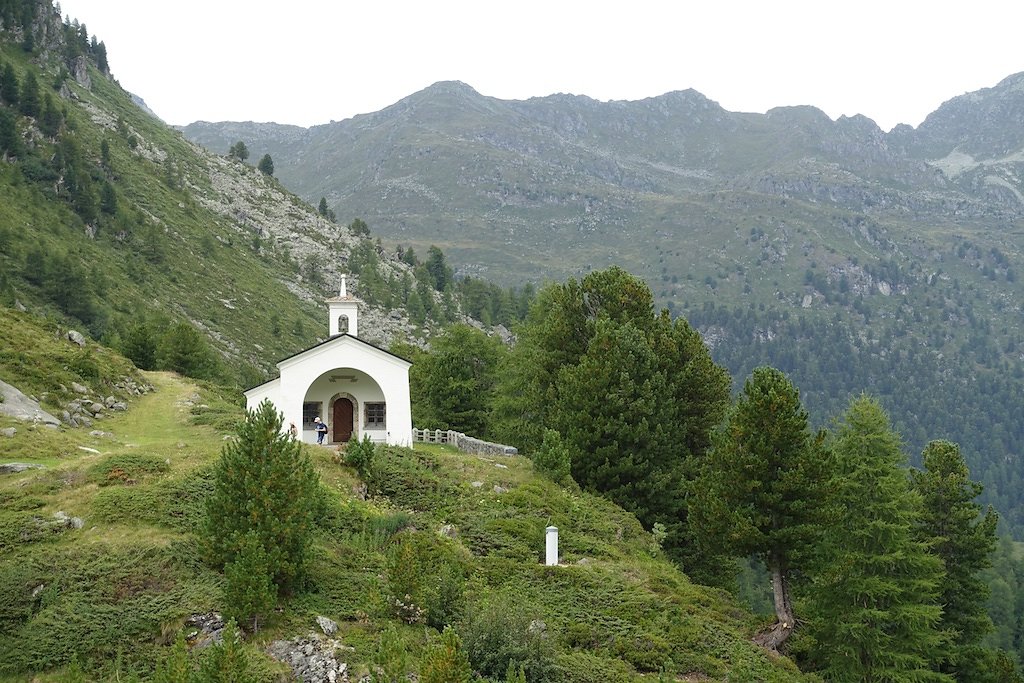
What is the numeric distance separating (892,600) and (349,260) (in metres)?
117

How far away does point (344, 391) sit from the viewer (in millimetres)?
38969

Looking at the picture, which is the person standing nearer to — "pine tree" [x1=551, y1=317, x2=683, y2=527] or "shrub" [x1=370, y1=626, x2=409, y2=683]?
"pine tree" [x1=551, y1=317, x2=683, y2=527]

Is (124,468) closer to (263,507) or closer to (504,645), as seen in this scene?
(263,507)

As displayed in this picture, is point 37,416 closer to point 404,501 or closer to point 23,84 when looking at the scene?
point 404,501

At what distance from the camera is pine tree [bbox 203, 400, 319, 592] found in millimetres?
19266

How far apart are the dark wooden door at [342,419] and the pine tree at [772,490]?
57.8 feet

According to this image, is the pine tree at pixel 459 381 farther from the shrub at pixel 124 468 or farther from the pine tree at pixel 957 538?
the shrub at pixel 124 468

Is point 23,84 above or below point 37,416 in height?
above

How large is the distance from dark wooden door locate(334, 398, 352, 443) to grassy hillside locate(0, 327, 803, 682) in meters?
7.25

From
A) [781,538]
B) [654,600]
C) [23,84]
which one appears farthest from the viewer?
[23,84]

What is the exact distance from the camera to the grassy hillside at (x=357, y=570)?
1820cm

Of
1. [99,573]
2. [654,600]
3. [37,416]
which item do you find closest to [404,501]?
[654,600]

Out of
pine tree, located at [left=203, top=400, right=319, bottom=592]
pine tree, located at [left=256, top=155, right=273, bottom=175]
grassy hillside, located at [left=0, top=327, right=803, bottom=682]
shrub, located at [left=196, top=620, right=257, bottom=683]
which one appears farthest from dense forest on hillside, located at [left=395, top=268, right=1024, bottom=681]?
pine tree, located at [left=256, top=155, right=273, bottom=175]

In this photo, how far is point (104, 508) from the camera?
22328 millimetres
